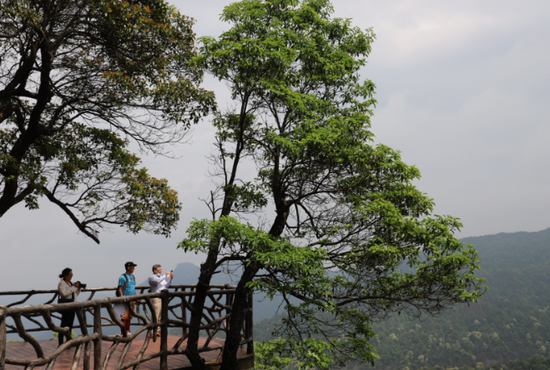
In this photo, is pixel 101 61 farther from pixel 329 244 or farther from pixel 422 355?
pixel 422 355

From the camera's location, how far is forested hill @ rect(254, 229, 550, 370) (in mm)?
67750

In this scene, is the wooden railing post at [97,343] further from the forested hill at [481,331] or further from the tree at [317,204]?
the forested hill at [481,331]

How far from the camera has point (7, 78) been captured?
9.33 metres

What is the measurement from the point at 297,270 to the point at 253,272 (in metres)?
1.71

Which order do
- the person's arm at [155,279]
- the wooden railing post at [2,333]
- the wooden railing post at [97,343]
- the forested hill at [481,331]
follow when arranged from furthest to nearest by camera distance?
the forested hill at [481,331], the person's arm at [155,279], the wooden railing post at [97,343], the wooden railing post at [2,333]

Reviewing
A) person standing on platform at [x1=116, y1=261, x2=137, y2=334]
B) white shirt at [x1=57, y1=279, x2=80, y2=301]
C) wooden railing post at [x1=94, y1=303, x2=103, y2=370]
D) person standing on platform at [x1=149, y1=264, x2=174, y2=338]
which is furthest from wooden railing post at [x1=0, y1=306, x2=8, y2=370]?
person standing on platform at [x1=149, y1=264, x2=174, y2=338]

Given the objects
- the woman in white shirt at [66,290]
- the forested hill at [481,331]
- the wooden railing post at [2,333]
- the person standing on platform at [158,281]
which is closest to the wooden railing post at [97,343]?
the wooden railing post at [2,333]

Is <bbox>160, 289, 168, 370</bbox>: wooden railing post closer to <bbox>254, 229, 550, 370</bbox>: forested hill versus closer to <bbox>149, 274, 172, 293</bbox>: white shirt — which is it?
<bbox>149, 274, 172, 293</bbox>: white shirt

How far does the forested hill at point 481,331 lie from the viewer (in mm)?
67750

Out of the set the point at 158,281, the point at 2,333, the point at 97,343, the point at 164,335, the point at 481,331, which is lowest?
the point at 481,331

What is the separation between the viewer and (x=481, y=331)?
75875 mm

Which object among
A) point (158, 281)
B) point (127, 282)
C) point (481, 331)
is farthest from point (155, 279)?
point (481, 331)

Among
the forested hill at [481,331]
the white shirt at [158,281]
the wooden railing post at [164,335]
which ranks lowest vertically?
the forested hill at [481,331]

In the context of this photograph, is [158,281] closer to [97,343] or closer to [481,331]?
[97,343]
